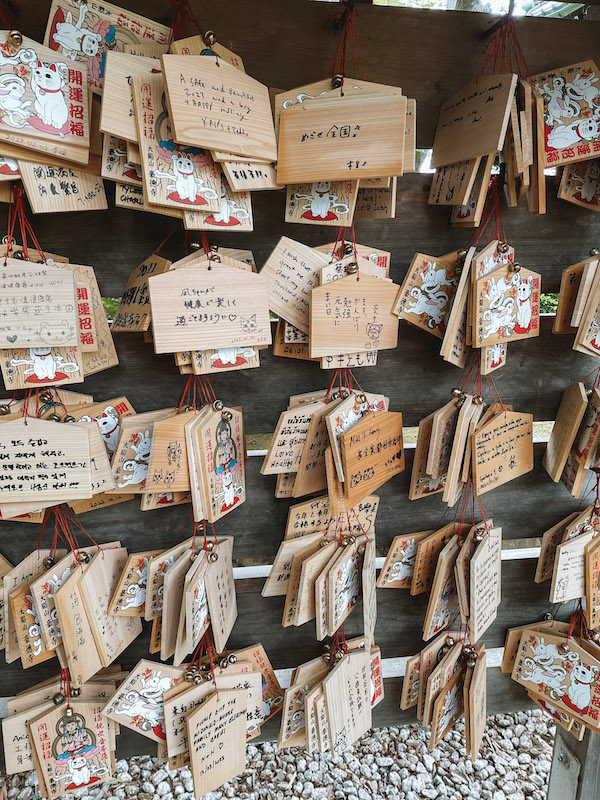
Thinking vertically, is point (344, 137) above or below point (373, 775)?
above

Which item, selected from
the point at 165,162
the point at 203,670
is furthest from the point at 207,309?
the point at 203,670

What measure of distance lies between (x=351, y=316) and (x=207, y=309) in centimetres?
23

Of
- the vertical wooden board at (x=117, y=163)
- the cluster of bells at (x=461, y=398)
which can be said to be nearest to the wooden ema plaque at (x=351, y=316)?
the cluster of bells at (x=461, y=398)

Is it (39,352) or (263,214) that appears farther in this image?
(263,214)

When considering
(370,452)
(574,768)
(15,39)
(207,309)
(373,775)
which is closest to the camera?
(15,39)

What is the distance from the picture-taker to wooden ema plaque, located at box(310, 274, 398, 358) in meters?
0.84

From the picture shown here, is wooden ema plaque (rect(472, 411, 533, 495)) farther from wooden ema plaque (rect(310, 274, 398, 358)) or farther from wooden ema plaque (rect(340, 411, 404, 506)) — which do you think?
wooden ema plaque (rect(310, 274, 398, 358))

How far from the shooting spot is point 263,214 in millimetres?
899

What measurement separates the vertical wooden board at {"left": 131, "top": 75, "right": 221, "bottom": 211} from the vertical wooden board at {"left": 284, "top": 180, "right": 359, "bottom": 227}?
13 centimetres

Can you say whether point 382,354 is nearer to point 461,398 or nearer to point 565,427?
point 461,398

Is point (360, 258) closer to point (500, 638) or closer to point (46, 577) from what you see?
point (46, 577)

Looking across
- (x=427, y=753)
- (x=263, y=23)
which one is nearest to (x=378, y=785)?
(x=427, y=753)

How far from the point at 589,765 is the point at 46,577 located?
120 cm

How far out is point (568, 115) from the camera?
0.87 meters
